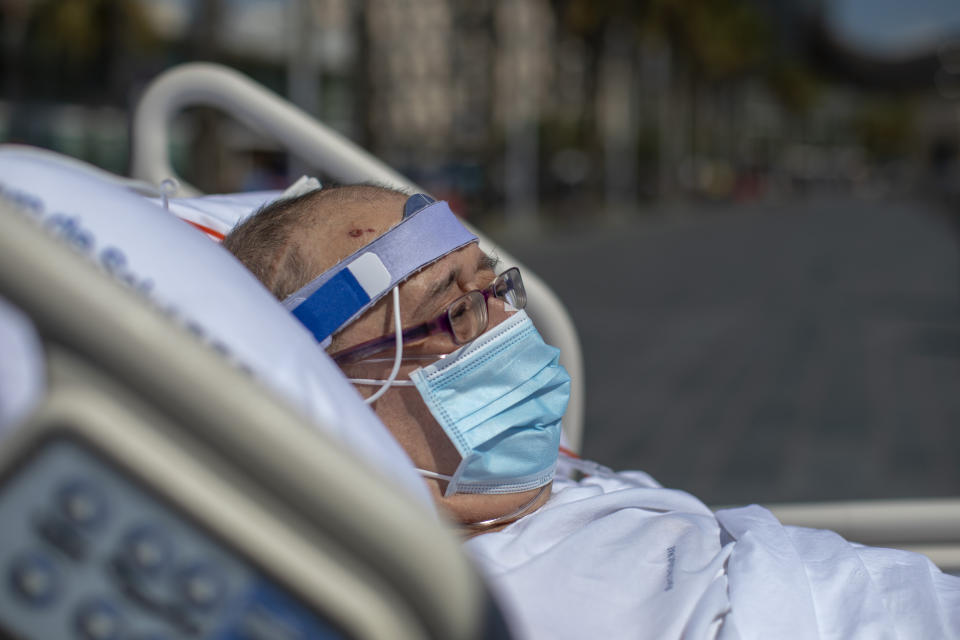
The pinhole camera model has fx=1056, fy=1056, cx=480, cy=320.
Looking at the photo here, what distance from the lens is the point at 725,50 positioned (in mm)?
42750

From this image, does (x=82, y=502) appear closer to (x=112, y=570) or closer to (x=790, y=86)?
(x=112, y=570)

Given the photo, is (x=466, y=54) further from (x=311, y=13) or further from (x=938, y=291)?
(x=938, y=291)

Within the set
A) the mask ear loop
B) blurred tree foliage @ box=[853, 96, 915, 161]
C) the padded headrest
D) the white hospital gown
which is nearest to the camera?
the padded headrest

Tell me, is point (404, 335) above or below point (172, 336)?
below

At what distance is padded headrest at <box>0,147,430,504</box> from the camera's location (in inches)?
39.7

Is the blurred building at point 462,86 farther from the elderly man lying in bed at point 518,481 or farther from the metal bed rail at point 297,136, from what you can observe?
the elderly man lying in bed at point 518,481

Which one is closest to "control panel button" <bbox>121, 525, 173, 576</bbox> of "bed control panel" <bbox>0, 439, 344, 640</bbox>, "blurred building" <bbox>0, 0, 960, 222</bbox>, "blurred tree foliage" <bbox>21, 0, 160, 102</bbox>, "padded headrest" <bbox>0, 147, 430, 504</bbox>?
"bed control panel" <bbox>0, 439, 344, 640</bbox>

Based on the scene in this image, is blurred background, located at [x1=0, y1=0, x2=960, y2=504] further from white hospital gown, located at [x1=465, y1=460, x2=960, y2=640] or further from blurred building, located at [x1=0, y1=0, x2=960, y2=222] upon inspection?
white hospital gown, located at [x1=465, y1=460, x2=960, y2=640]

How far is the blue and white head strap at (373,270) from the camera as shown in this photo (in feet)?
5.43

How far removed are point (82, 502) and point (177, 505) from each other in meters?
0.08

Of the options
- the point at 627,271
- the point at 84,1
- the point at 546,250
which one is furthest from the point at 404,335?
the point at 84,1

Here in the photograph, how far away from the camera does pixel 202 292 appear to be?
103 centimetres

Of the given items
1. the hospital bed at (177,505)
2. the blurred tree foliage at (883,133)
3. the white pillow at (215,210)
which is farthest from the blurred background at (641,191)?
the blurred tree foliage at (883,133)

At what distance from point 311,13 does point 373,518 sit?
1385cm
